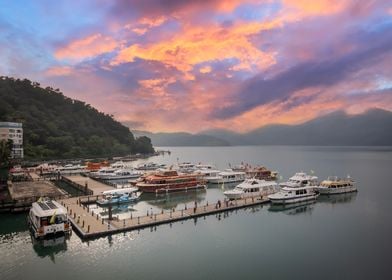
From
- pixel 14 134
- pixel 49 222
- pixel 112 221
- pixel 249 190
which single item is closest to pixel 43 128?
pixel 14 134

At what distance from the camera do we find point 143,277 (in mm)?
29969

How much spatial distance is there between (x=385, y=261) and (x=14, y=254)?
38759 millimetres

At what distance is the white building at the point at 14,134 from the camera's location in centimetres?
12526

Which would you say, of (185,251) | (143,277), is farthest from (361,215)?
(143,277)

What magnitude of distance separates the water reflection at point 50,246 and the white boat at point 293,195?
36.7 m

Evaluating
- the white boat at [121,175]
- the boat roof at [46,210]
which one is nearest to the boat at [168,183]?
the white boat at [121,175]

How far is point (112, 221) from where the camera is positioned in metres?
43.6

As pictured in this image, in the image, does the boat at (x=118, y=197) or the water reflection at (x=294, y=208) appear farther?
the water reflection at (x=294, y=208)

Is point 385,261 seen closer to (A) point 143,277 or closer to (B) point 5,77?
(A) point 143,277

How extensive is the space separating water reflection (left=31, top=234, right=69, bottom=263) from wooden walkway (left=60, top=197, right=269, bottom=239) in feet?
6.87

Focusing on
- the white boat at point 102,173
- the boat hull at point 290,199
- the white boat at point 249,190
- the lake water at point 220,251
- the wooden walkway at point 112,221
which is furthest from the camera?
the white boat at point 102,173

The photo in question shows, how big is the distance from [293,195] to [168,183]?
89.5ft

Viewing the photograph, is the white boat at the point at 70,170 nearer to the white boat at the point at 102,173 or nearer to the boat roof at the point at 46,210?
the white boat at the point at 102,173

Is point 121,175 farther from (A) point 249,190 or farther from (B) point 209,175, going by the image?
(A) point 249,190
